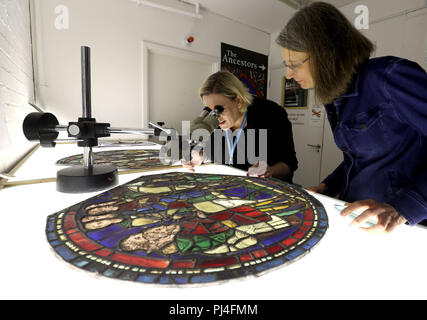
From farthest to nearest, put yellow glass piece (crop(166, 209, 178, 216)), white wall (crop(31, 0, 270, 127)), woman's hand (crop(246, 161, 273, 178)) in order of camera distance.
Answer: white wall (crop(31, 0, 270, 127)) < woman's hand (crop(246, 161, 273, 178)) < yellow glass piece (crop(166, 209, 178, 216))

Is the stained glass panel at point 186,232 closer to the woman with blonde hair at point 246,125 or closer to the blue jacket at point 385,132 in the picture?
the blue jacket at point 385,132

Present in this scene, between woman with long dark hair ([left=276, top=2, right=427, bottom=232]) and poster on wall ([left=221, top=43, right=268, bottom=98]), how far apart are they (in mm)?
2431

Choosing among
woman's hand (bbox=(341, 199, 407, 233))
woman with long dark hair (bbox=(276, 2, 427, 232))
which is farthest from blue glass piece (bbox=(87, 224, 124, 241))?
woman with long dark hair (bbox=(276, 2, 427, 232))

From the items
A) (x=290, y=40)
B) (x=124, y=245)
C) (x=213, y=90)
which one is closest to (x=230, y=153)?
(x=213, y=90)

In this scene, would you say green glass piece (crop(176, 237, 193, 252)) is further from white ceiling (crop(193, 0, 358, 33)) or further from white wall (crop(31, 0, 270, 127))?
white ceiling (crop(193, 0, 358, 33))

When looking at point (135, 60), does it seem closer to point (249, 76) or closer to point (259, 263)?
point (249, 76)

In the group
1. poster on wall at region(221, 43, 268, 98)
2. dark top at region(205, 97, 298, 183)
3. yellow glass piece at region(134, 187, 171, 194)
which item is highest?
poster on wall at region(221, 43, 268, 98)

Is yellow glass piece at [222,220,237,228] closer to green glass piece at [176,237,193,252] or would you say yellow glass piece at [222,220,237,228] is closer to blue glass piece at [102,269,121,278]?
green glass piece at [176,237,193,252]

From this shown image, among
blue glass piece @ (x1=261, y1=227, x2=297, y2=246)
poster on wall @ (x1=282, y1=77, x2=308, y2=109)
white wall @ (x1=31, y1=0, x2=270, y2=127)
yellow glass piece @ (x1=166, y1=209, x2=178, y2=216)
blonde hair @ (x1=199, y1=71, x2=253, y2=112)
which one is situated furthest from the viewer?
poster on wall @ (x1=282, y1=77, x2=308, y2=109)

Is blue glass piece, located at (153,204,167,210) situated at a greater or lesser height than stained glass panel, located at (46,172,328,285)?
greater

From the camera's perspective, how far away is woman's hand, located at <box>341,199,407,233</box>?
0.48m

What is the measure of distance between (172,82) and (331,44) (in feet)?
7.58

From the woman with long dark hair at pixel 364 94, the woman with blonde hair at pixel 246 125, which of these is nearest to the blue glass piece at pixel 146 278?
the woman with long dark hair at pixel 364 94

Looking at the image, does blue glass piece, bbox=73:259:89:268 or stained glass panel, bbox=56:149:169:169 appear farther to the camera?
stained glass panel, bbox=56:149:169:169
